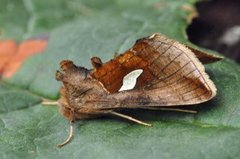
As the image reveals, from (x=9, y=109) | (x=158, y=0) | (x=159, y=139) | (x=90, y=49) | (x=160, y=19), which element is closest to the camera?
(x=159, y=139)

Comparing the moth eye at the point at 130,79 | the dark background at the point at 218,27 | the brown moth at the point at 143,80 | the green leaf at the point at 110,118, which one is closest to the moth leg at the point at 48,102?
the green leaf at the point at 110,118

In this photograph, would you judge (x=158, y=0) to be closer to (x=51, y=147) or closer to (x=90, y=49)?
(x=90, y=49)

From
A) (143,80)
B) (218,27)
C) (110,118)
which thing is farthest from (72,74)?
(218,27)

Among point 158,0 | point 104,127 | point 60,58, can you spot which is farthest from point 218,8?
point 104,127

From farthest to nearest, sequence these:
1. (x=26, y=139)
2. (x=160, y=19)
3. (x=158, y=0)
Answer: (x=158, y=0)
(x=160, y=19)
(x=26, y=139)

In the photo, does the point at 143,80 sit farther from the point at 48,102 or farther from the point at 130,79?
the point at 48,102

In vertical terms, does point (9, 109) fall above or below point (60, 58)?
below

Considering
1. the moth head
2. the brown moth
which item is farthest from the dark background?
the moth head

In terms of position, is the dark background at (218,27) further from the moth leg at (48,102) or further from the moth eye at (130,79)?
the moth leg at (48,102)
